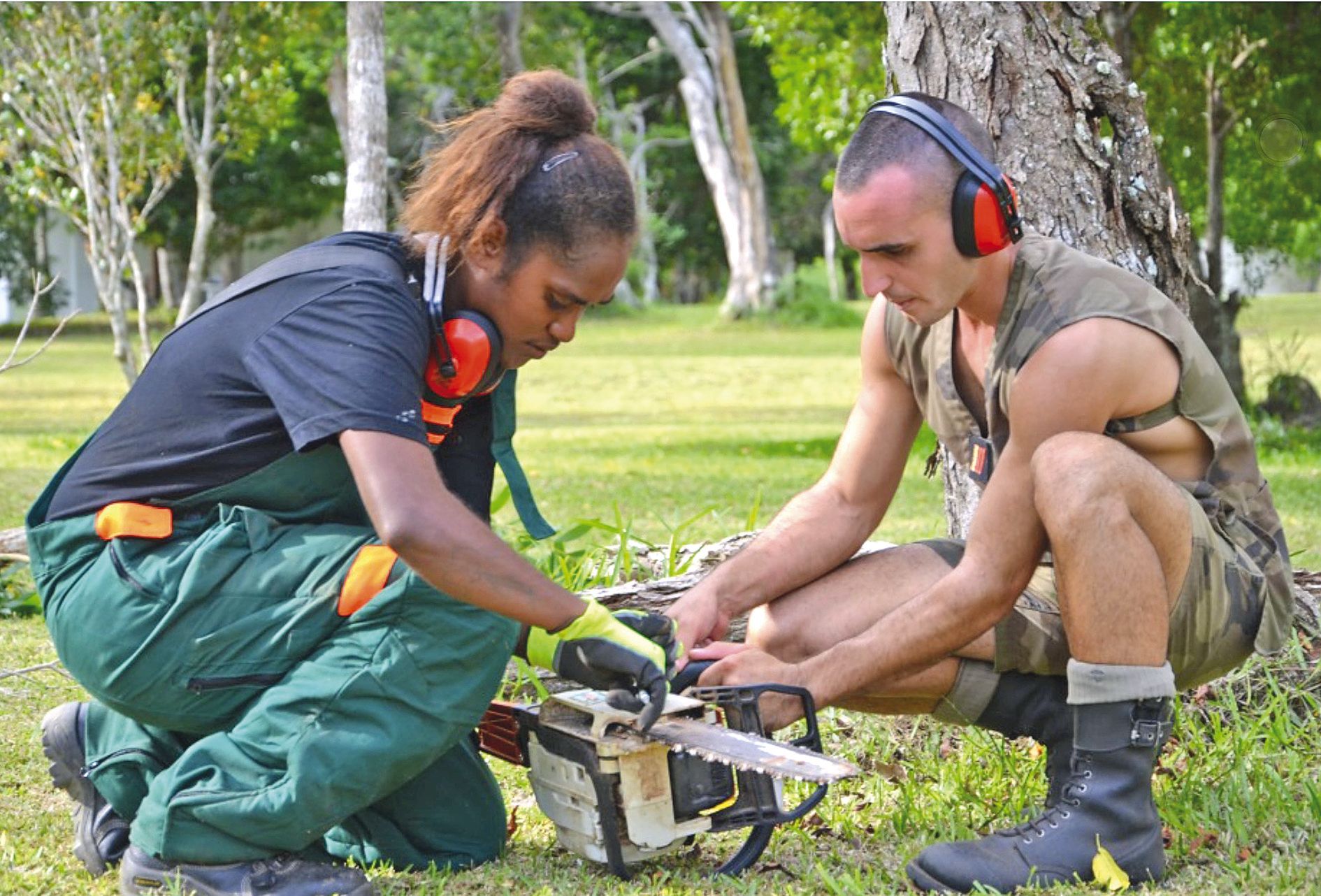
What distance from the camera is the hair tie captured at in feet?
10.1

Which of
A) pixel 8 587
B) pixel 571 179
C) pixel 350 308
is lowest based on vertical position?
pixel 8 587

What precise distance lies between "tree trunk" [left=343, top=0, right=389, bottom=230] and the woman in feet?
17.5

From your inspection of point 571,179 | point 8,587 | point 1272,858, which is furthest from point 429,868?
point 8,587

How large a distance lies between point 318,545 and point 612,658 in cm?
60

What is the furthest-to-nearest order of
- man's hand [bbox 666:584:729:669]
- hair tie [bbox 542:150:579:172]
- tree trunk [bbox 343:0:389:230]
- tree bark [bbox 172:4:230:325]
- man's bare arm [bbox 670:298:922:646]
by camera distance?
tree bark [bbox 172:4:230:325], tree trunk [bbox 343:0:389:230], man's bare arm [bbox 670:298:922:646], man's hand [bbox 666:584:729:669], hair tie [bbox 542:150:579:172]

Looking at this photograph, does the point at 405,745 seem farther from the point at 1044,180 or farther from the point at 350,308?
the point at 1044,180

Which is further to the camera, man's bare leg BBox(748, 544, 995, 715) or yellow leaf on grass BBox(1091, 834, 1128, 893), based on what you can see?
man's bare leg BBox(748, 544, 995, 715)

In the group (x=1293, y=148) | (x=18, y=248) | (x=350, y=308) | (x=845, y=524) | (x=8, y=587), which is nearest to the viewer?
(x=350, y=308)

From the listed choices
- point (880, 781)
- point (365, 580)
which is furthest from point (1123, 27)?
point (365, 580)

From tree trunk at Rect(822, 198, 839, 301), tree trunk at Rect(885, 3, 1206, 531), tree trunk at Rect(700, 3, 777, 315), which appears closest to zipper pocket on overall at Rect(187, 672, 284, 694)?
tree trunk at Rect(885, 3, 1206, 531)

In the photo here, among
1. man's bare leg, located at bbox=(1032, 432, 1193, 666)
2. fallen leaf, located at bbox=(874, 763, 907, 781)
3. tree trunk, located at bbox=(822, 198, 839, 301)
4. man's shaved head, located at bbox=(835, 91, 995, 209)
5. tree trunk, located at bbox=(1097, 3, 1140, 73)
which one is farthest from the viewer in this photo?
tree trunk, located at bbox=(822, 198, 839, 301)

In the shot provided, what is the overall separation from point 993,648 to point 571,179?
129 cm

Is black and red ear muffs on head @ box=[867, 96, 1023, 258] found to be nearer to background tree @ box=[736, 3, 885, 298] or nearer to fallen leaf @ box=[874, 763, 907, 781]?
fallen leaf @ box=[874, 763, 907, 781]

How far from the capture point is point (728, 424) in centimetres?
1478
